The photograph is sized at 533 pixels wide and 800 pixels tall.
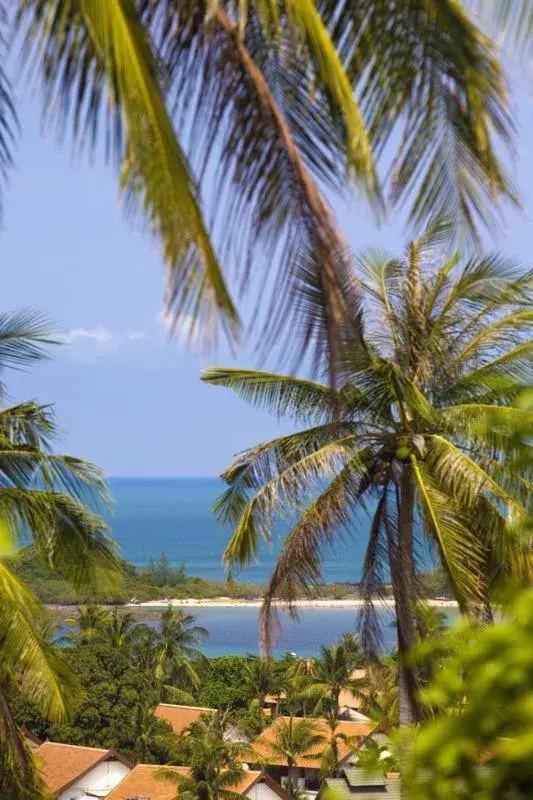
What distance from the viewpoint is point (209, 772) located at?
24500 millimetres

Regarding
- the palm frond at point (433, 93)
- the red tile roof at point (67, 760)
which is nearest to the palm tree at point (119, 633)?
the red tile roof at point (67, 760)

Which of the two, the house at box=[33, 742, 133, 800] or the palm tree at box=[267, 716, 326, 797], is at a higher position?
the palm tree at box=[267, 716, 326, 797]

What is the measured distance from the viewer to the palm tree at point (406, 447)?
27.9 ft

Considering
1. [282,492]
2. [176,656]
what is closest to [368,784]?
[282,492]

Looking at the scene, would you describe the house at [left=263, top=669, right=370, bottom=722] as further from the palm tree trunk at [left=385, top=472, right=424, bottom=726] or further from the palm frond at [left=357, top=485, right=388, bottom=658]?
the palm tree trunk at [left=385, top=472, right=424, bottom=726]

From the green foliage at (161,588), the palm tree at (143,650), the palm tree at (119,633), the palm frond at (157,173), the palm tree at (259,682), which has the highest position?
the palm frond at (157,173)

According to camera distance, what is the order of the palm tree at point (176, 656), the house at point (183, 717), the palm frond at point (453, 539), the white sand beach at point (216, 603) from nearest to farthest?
the palm frond at point (453, 539) < the house at point (183, 717) < the palm tree at point (176, 656) < the white sand beach at point (216, 603)

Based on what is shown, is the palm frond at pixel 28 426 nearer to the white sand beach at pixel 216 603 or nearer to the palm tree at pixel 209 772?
the palm tree at pixel 209 772

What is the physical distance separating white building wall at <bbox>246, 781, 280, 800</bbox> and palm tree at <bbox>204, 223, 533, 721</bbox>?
65.9 ft

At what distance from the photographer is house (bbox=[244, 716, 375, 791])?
3015 centimetres

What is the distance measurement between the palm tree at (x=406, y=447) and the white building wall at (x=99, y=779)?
72.9 ft

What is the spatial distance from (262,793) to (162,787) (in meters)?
2.61

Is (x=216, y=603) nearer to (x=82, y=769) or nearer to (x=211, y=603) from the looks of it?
(x=211, y=603)

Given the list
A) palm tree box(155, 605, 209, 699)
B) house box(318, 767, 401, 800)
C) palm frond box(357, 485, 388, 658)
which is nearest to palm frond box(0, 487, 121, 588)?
palm frond box(357, 485, 388, 658)
